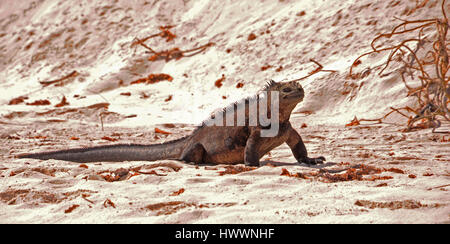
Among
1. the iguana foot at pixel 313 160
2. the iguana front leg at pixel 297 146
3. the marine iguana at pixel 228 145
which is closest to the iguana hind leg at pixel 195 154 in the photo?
the marine iguana at pixel 228 145

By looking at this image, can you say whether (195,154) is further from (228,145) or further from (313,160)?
(313,160)

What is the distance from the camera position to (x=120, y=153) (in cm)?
470

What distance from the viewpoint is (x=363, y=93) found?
276 inches

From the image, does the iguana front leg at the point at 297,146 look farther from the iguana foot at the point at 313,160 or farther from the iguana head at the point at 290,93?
the iguana head at the point at 290,93

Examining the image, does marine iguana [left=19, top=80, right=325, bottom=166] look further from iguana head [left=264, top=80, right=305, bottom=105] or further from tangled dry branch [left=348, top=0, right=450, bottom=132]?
tangled dry branch [left=348, top=0, right=450, bottom=132]

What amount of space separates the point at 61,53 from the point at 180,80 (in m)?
4.63

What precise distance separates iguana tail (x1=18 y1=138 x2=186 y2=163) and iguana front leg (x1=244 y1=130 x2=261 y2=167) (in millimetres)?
865

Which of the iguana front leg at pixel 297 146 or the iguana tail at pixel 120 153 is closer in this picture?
the iguana front leg at pixel 297 146

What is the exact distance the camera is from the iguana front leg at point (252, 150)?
3.94m

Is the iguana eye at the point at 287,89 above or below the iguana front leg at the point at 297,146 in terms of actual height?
above

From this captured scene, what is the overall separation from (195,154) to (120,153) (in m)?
0.89

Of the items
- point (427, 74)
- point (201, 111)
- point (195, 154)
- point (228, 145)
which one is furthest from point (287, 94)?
point (201, 111)

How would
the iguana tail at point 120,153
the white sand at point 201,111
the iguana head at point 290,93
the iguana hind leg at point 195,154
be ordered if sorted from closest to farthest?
the white sand at point 201,111 < the iguana head at point 290,93 < the iguana hind leg at point 195,154 < the iguana tail at point 120,153
